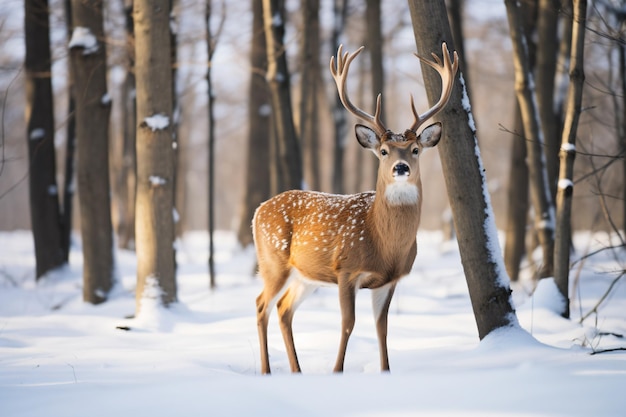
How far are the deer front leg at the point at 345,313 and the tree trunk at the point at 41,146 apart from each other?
7378mm

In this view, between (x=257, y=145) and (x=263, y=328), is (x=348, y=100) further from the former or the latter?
(x=257, y=145)

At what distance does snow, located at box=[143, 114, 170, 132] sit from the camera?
7516 mm

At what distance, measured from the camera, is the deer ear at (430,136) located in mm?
5289

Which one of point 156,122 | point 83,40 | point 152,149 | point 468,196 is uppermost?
point 83,40

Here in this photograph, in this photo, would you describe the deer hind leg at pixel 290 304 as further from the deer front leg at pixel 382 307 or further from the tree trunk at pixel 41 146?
the tree trunk at pixel 41 146

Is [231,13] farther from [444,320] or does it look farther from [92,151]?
[444,320]

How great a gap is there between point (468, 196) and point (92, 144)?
555 cm

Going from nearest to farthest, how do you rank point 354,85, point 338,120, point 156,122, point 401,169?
point 401,169, point 156,122, point 338,120, point 354,85

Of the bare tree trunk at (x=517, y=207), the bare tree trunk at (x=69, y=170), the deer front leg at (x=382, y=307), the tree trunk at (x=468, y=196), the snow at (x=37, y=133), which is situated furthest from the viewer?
the bare tree trunk at (x=69, y=170)

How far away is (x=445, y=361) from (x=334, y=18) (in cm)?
1271

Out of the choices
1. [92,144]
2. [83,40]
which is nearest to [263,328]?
[92,144]

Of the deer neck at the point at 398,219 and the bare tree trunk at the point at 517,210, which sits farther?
the bare tree trunk at the point at 517,210

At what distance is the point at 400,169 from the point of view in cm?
484

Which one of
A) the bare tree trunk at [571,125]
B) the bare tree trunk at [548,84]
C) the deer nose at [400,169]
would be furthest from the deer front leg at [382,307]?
the bare tree trunk at [548,84]
